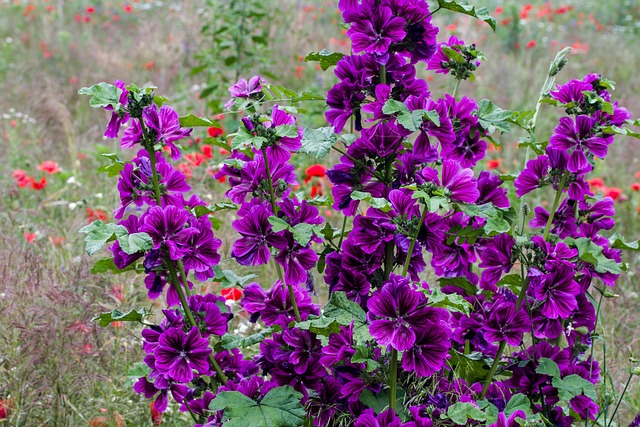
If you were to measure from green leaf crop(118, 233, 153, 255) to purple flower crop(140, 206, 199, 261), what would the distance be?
0.05m

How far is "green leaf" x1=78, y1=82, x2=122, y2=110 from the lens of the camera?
1424 millimetres

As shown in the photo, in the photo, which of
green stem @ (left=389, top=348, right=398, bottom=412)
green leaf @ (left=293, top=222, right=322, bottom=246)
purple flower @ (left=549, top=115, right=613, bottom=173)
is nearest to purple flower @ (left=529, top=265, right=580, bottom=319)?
purple flower @ (left=549, top=115, right=613, bottom=173)

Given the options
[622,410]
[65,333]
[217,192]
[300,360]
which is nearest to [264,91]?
[300,360]

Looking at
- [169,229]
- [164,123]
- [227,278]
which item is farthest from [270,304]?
[164,123]

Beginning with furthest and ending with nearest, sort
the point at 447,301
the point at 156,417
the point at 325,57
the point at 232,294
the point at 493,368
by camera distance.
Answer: the point at 232,294 → the point at 156,417 → the point at 493,368 → the point at 325,57 → the point at 447,301

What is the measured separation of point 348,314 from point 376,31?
0.55 metres

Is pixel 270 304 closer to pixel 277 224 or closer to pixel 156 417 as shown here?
pixel 277 224

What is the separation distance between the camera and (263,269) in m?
3.12

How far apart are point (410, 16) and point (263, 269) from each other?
1.78 m

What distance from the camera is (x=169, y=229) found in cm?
150

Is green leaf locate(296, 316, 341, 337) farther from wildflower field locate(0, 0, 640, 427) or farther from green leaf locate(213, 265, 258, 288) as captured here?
green leaf locate(213, 265, 258, 288)

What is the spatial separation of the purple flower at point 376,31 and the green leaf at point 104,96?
0.46 m

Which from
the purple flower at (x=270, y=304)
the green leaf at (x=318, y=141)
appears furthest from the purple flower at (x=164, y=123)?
the purple flower at (x=270, y=304)

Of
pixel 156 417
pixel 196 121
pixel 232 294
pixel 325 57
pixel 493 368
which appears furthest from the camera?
pixel 232 294
